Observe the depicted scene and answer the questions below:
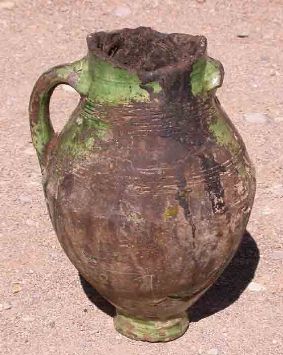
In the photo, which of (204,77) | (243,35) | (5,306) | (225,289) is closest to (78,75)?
(204,77)

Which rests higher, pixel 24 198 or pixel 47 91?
pixel 47 91

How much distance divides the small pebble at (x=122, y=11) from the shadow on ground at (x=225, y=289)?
12.8ft

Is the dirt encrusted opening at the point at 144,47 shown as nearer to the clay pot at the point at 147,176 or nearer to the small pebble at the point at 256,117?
the clay pot at the point at 147,176

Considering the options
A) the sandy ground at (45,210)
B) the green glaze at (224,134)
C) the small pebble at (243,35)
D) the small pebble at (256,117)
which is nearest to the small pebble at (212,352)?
the sandy ground at (45,210)

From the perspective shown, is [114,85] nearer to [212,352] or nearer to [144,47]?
[144,47]

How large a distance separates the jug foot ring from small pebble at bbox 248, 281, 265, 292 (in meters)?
0.51

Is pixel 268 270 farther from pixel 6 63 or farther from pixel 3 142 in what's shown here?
pixel 6 63

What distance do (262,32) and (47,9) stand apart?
2013mm

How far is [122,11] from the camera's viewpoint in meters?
8.27

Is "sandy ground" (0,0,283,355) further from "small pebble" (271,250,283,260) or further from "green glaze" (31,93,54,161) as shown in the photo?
"green glaze" (31,93,54,161)

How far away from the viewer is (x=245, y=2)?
8.32m

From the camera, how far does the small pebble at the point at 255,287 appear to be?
180 inches

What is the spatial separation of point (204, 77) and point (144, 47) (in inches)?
17.8

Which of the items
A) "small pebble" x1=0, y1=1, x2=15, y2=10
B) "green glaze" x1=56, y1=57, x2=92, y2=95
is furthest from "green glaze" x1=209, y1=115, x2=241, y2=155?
"small pebble" x1=0, y1=1, x2=15, y2=10
